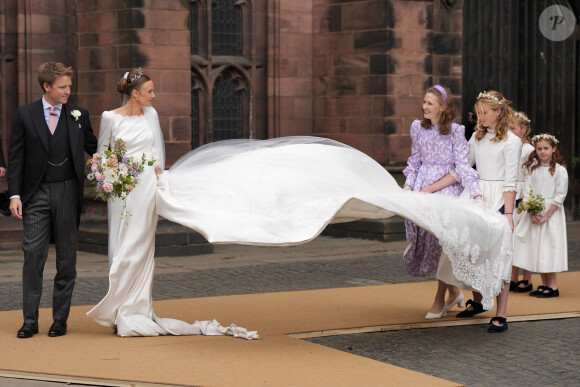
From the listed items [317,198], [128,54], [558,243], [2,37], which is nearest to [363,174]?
[317,198]

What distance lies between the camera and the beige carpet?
7031mm

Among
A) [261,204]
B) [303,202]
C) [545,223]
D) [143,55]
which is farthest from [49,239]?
[143,55]

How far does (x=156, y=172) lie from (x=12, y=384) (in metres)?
2.24

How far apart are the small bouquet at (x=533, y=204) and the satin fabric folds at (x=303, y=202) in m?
2.04

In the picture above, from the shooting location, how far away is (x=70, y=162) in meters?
8.44

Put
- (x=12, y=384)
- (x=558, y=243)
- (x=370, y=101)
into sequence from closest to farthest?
(x=12, y=384) < (x=558, y=243) < (x=370, y=101)

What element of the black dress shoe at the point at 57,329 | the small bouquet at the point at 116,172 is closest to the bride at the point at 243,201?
the small bouquet at the point at 116,172

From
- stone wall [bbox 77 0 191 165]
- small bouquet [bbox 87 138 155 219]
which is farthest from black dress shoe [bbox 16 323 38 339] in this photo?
stone wall [bbox 77 0 191 165]

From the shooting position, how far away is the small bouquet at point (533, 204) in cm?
1073

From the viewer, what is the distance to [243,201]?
794 cm

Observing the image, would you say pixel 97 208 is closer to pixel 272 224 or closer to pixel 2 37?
pixel 2 37

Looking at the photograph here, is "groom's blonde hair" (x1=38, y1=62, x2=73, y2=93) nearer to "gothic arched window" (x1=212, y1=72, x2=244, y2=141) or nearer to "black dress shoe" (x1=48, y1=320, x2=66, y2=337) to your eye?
"black dress shoe" (x1=48, y1=320, x2=66, y2=337)

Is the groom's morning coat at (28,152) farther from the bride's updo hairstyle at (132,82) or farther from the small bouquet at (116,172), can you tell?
the bride's updo hairstyle at (132,82)

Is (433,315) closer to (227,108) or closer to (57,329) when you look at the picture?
(57,329)
